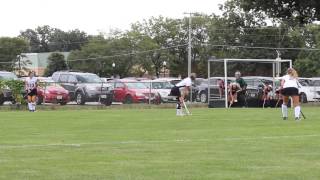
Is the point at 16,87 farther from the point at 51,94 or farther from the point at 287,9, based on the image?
the point at 287,9

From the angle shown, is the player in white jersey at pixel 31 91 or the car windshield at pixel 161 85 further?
the car windshield at pixel 161 85

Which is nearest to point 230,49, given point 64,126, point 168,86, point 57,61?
point 57,61

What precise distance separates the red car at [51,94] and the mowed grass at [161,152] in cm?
1756

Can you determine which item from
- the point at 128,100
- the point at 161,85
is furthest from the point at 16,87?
the point at 161,85

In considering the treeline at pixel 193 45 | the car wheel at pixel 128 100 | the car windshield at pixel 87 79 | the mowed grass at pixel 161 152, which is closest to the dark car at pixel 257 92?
the car wheel at pixel 128 100

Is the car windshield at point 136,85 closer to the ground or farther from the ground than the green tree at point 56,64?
closer to the ground

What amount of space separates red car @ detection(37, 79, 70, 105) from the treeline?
167ft

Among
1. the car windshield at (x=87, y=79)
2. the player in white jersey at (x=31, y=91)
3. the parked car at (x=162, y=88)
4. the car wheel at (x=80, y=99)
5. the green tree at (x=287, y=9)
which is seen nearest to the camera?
the player in white jersey at (x=31, y=91)

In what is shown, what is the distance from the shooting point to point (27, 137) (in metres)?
15.5

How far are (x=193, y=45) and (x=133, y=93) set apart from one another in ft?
239

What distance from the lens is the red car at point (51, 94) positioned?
1417 inches

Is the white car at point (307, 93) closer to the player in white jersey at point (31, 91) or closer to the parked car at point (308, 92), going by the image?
the parked car at point (308, 92)

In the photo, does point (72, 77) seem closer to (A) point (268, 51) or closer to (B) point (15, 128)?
(B) point (15, 128)

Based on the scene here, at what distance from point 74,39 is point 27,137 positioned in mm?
133582
